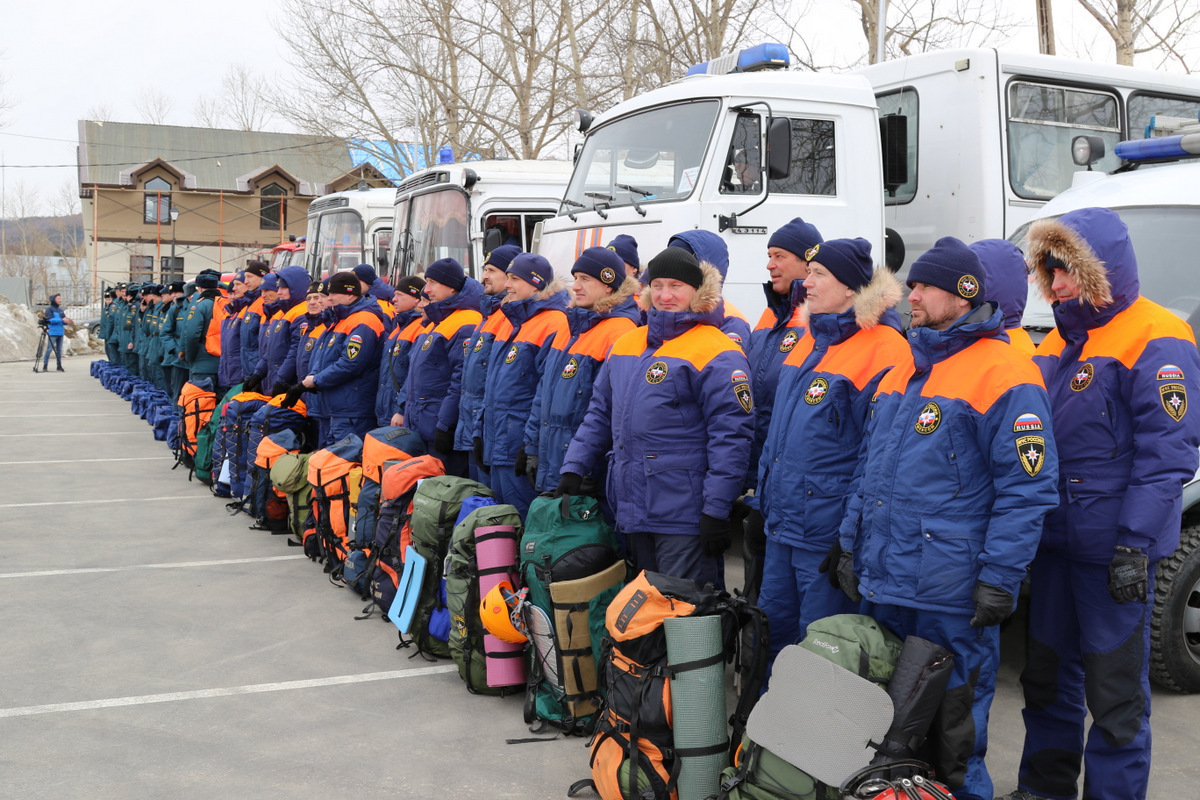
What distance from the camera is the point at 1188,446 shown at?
137 inches

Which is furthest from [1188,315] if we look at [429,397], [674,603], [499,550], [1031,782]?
[429,397]

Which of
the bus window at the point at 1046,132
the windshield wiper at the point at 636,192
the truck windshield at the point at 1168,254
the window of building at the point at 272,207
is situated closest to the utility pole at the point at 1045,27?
the bus window at the point at 1046,132

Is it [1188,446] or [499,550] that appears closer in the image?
[1188,446]

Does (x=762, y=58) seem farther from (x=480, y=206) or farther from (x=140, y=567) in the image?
(x=140, y=567)

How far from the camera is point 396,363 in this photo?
8242 millimetres

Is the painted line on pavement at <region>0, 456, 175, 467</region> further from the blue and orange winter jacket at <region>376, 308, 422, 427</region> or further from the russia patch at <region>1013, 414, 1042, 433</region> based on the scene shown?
the russia patch at <region>1013, 414, 1042, 433</region>

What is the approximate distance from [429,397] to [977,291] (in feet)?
15.3

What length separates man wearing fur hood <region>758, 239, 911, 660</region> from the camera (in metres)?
4.07

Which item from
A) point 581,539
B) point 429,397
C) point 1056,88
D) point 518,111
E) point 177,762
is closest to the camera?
point 177,762

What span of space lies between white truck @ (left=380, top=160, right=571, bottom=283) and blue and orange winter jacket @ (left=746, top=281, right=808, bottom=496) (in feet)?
20.1

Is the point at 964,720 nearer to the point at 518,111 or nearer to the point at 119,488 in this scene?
the point at 119,488

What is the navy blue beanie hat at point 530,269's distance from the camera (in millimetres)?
6414

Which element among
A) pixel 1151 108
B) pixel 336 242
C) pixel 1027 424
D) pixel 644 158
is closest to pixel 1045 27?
pixel 1151 108

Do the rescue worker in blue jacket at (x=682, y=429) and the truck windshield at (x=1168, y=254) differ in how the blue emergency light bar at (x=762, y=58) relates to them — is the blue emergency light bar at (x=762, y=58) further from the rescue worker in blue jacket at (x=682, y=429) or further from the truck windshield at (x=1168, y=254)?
the rescue worker in blue jacket at (x=682, y=429)
